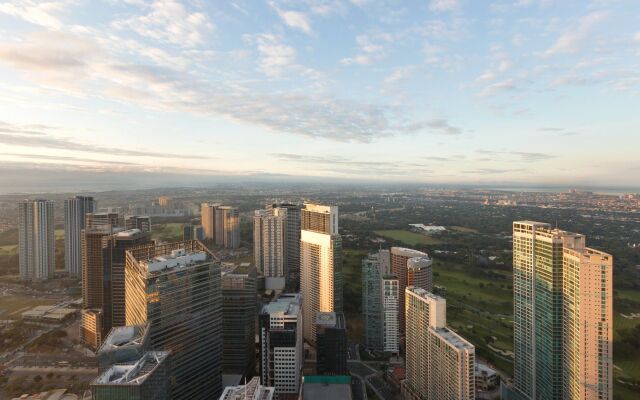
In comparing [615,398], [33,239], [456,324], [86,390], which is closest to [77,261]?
[33,239]

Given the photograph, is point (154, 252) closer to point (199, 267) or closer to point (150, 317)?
point (199, 267)

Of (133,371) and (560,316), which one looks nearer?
(133,371)

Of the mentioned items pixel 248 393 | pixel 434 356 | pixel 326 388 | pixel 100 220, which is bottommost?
pixel 326 388

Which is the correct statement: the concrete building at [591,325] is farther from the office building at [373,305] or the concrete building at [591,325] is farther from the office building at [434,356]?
the office building at [373,305]

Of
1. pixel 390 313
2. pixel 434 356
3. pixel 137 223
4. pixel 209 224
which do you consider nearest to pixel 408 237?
pixel 209 224

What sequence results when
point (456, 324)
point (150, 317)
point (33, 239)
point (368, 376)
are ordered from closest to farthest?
1. point (150, 317)
2. point (368, 376)
3. point (456, 324)
4. point (33, 239)

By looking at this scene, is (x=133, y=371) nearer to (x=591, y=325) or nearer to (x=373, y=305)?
(x=591, y=325)
